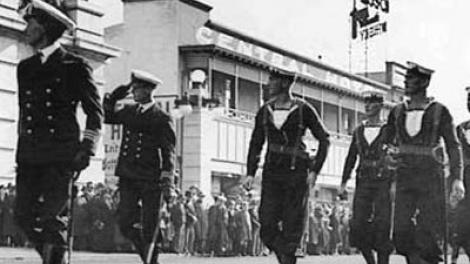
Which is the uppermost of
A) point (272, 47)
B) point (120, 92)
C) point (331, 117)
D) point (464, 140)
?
point (272, 47)

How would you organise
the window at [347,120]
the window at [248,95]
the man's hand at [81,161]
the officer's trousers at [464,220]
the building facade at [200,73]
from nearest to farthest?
the man's hand at [81,161], the officer's trousers at [464,220], the building facade at [200,73], the window at [248,95], the window at [347,120]

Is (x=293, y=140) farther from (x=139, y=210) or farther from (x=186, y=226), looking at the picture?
(x=186, y=226)

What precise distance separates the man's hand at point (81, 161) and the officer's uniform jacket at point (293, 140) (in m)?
3.14

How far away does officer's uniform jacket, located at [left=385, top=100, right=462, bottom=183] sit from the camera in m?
10.9

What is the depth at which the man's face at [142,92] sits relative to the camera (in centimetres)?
1172

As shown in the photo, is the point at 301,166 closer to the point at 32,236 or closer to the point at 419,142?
the point at 419,142

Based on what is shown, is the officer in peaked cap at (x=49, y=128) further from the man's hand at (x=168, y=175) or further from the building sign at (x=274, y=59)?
the building sign at (x=274, y=59)

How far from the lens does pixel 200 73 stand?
36688 mm

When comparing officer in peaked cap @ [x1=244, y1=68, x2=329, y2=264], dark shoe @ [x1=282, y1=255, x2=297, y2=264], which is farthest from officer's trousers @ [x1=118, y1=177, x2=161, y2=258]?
dark shoe @ [x1=282, y1=255, x2=297, y2=264]

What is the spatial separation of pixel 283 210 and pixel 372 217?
10.2ft

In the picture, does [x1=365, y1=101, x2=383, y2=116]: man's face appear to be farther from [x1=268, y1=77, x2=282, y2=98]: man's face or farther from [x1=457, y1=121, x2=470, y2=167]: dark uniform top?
[x1=268, y1=77, x2=282, y2=98]: man's face

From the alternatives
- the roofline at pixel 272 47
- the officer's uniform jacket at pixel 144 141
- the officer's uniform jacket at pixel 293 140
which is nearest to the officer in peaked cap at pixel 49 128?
the officer's uniform jacket at pixel 293 140

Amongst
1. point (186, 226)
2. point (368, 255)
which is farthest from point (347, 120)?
point (368, 255)

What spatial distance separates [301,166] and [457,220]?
14.1ft
